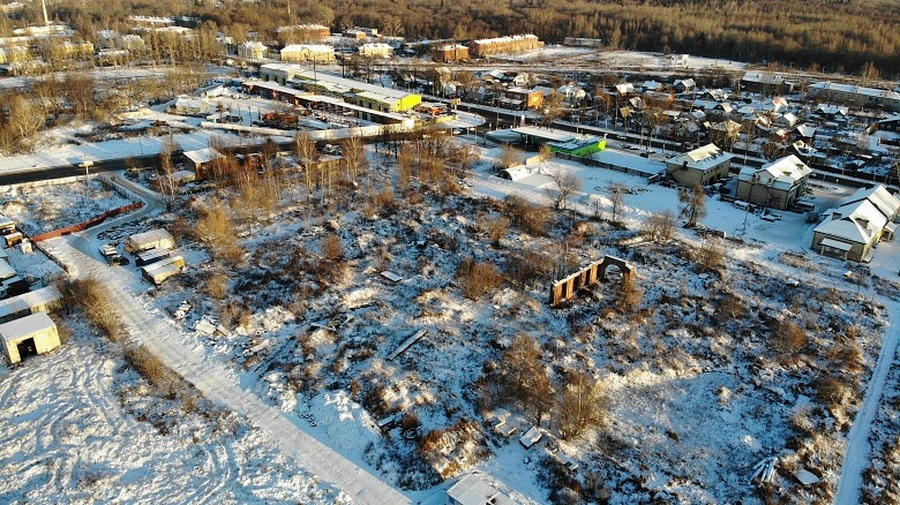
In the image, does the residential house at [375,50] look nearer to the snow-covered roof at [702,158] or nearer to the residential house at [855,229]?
the snow-covered roof at [702,158]

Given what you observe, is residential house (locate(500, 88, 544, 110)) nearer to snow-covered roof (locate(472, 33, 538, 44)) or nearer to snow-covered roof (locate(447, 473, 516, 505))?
snow-covered roof (locate(472, 33, 538, 44))

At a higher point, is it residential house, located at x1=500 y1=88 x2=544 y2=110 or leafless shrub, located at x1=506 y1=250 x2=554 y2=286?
residential house, located at x1=500 y1=88 x2=544 y2=110

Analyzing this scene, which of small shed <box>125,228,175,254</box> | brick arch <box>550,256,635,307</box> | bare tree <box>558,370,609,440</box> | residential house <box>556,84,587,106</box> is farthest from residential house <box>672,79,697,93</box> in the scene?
small shed <box>125,228,175,254</box>

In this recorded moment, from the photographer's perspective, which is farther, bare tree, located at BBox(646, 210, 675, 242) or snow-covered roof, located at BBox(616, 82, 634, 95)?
snow-covered roof, located at BBox(616, 82, 634, 95)

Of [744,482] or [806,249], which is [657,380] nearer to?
[744,482]

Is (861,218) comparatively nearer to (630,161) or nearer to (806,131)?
(630,161)

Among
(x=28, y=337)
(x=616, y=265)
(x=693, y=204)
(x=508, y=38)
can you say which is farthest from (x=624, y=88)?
(x=28, y=337)

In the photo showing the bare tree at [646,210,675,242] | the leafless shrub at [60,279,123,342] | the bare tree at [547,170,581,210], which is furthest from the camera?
the bare tree at [547,170,581,210]

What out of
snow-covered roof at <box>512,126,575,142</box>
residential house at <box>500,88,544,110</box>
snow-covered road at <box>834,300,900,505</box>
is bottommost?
snow-covered road at <box>834,300,900,505</box>
